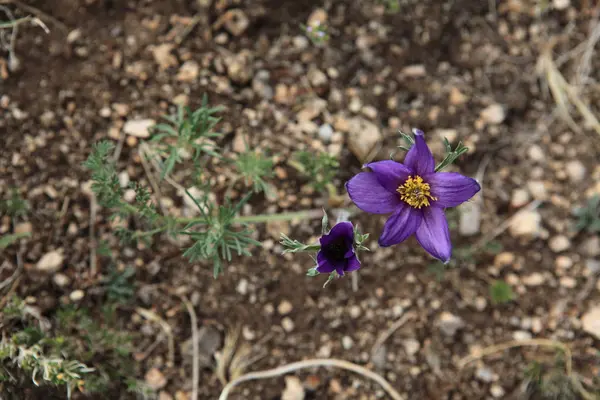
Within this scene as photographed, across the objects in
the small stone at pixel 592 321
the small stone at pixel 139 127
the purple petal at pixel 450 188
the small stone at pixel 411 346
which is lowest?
the small stone at pixel 411 346

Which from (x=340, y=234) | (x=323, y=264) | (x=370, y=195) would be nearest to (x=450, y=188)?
(x=370, y=195)

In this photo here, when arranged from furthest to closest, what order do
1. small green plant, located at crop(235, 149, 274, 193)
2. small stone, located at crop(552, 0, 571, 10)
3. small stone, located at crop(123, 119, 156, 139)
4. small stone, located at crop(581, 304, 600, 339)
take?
small stone, located at crop(552, 0, 571, 10), small stone, located at crop(581, 304, 600, 339), small stone, located at crop(123, 119, 156, 139), small green plant, located at crop(235, 149, 274, 193)

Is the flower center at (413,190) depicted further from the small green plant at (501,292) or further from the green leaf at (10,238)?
the green leaf at (10,238)

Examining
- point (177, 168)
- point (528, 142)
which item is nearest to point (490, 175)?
point (528, 142)

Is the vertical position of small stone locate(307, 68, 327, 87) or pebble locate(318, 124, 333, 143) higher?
small stone locate(307, 68, 327, 87)

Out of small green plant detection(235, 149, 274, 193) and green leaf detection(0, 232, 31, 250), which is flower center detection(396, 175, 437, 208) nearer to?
small green plant detection(235, 149, 274, 193)

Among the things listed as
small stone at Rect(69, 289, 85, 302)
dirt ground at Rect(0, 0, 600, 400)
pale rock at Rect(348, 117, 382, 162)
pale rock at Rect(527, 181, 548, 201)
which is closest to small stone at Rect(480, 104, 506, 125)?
dirt ground at Rect(0, 0, 600, 400)

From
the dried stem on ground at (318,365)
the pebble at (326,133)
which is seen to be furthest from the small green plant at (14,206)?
the pebble at (326,133)

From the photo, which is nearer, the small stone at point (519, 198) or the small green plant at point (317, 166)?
the small green plant at point (317, 166)
